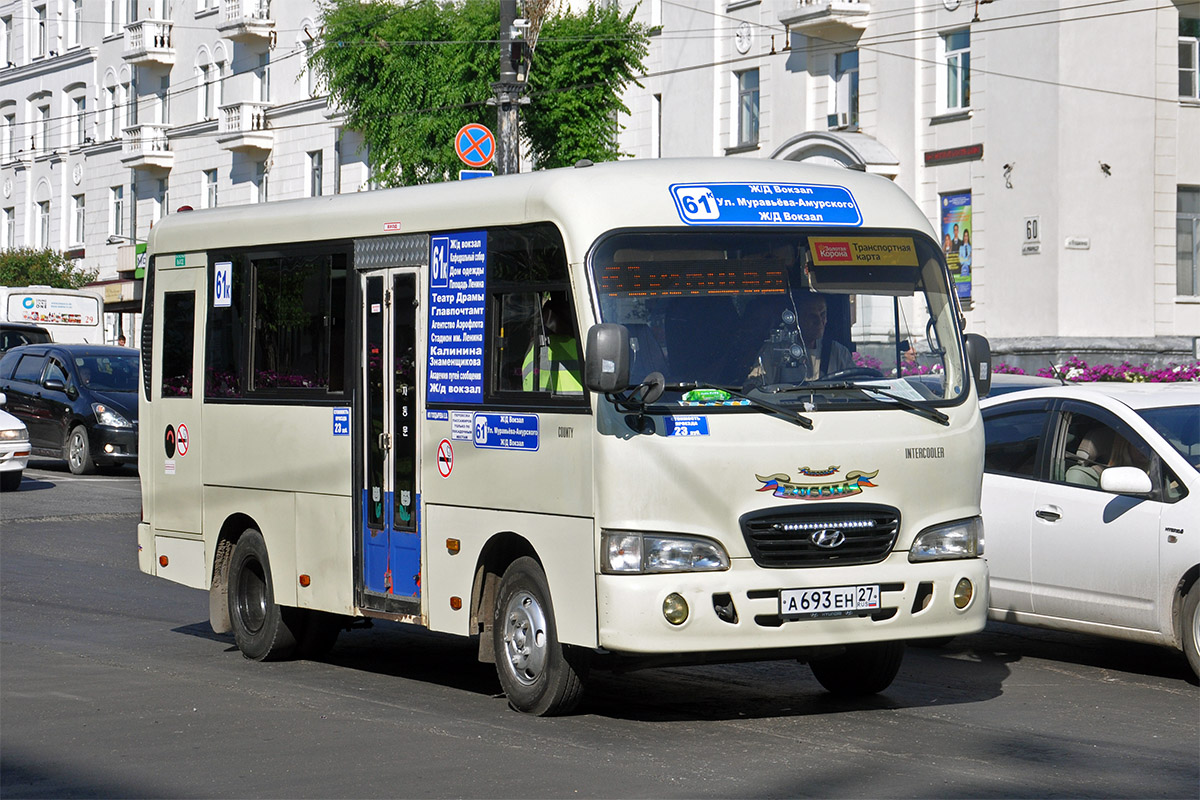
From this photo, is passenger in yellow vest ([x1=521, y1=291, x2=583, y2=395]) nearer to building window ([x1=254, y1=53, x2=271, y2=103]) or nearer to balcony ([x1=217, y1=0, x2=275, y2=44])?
balcony ([x1=217, y1=0, x2=275, y2=44])

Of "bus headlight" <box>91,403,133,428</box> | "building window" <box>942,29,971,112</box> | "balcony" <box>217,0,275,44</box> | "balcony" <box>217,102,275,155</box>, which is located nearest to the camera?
"bus headlight" <box>91,403,133,428</box>

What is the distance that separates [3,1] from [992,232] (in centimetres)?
4977

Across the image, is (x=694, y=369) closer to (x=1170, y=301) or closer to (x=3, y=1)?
(x=1170, y=301)

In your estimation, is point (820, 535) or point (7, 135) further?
point (7, 135)

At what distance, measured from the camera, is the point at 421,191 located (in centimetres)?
995

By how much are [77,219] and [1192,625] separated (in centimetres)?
6179

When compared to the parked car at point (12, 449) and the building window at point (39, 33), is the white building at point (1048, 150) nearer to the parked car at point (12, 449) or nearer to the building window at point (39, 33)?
the parked car at point (12, 449)

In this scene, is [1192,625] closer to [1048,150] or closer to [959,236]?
[1048,150]

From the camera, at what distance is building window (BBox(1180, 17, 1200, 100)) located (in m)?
34.3

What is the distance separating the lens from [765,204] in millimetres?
8844

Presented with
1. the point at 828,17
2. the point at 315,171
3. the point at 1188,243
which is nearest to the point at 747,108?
the point at 828,17

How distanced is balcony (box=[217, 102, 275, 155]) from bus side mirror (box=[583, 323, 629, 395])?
4835 centimetres

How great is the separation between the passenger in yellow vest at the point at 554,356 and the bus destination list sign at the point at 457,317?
461 millimetres

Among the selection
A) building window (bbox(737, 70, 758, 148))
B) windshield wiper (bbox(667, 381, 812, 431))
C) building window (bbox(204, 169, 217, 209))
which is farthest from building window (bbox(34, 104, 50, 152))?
windshield wiper (bbox(667, 381, 812, 431))
